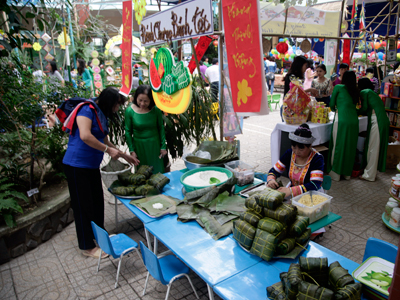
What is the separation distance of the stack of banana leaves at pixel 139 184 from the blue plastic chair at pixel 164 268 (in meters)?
0.68

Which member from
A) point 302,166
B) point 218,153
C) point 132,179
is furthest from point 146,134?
point 302,166

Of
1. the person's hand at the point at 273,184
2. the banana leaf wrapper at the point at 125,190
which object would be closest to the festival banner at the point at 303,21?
the person's hand at the point at 273,184

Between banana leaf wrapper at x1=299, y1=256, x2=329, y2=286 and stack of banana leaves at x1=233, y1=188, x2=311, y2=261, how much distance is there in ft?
0.85

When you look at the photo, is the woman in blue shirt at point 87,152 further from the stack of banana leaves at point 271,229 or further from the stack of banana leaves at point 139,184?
the stack of banana leaves at point 271,229

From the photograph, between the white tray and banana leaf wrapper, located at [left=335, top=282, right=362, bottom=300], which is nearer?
banana leaf wrapper, located at [left=335, top=282, right=362, bottom=300]

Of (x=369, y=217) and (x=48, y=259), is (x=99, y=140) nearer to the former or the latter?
(x=48, y=259)

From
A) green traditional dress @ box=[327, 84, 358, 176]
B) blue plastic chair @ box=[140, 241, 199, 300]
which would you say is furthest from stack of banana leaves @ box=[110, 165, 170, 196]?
green traditional dress @ box=[327, 84, 358, 176]

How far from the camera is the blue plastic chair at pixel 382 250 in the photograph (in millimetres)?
1717

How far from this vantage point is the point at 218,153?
321 cm

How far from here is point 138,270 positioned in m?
2.82

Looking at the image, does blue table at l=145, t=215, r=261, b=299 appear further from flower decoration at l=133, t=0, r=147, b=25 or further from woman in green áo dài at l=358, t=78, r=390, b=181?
woman in green áo dài at l=358, t=78, r=390, b=181

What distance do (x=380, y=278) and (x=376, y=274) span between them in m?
0.03

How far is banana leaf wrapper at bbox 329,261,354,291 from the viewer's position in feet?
4.43

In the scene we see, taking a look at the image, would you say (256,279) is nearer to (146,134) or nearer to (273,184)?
(273,184)
